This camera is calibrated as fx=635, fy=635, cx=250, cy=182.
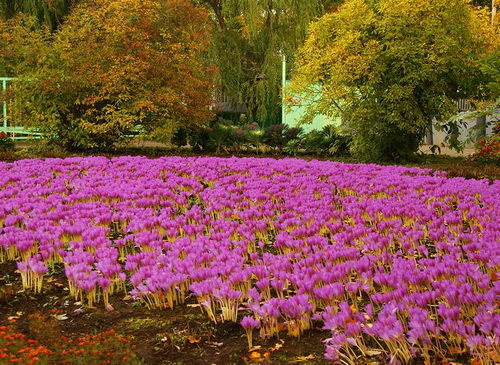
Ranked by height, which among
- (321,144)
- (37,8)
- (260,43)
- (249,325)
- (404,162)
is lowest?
(249,325)

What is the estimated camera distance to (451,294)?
392cm

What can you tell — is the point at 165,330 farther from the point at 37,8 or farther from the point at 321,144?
the point at 37,8

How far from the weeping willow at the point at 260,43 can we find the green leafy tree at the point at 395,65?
891 cm

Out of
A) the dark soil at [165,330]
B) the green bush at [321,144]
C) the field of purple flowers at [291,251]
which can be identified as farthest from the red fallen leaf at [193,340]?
the green bush at [321,144]

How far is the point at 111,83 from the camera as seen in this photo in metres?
16.4

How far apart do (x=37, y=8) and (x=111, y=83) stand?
11766 millimetres

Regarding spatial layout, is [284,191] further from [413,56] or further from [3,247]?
[413,56]

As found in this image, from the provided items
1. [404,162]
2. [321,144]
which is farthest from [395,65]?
[321,144]

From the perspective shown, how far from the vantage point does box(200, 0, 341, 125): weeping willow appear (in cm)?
2456

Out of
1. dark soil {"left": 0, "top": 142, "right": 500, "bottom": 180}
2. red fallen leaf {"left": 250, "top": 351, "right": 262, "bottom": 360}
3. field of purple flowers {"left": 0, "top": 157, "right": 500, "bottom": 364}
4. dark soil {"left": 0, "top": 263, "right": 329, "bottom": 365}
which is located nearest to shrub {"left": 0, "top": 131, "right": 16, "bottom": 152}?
dark soil {"left": 0, "top": 142, "right": 500, "bottom": 180}

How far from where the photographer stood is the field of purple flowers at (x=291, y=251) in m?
3.80

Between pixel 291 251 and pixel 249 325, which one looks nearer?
pixel 249 325

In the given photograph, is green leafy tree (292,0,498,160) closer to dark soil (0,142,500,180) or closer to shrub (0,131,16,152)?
dark soil (0,142,500,180)

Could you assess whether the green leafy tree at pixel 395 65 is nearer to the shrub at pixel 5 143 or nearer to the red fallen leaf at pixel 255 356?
the shrub at pixel 5 143
